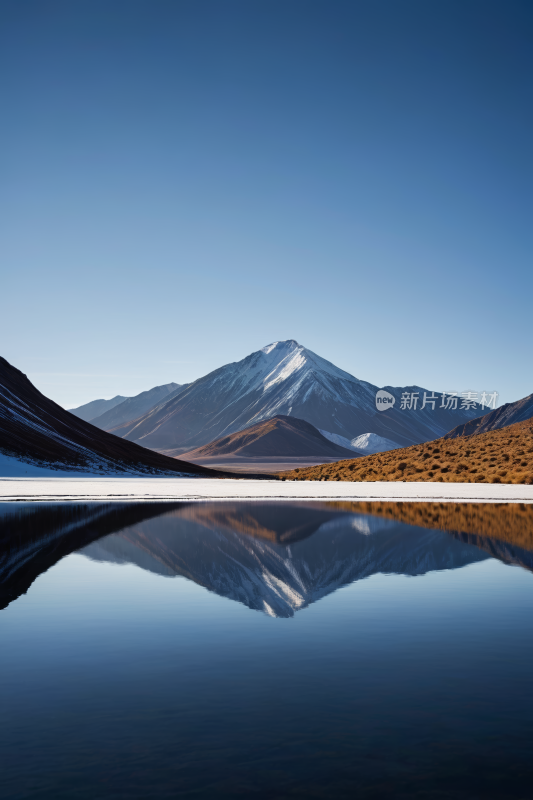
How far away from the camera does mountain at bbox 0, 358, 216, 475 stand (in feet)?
256

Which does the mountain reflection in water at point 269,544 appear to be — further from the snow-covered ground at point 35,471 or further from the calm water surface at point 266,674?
the snow-covered ground at point 35,471

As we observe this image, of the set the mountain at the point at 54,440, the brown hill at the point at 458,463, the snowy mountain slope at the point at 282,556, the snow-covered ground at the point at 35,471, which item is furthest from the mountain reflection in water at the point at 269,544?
the mountain at the point at 54,440

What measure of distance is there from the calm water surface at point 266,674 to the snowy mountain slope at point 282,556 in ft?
0.29

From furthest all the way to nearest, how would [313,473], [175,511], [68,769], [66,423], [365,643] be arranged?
1. [66,423]
2. [313,473]
3. [175,511]
4. [365,643]
5. [68,769]

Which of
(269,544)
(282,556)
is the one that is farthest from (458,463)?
(282,556)

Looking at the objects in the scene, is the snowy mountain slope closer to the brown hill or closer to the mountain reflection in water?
the mountain reflection in water

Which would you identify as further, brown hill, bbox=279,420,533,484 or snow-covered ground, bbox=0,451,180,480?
snow-covered ground, bbox=0,451,180,480

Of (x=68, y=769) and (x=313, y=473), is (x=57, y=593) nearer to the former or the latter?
(x=68, y=769)

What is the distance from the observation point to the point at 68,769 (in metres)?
4.73

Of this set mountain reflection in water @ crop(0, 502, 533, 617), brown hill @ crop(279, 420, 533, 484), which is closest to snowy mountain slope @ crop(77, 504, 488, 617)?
mountain reflection in water @ crop(0, 502, 533, 617)

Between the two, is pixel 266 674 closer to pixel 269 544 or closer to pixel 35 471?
pixel 269 544

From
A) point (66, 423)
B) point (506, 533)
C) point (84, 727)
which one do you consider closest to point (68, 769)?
point (84, 727)

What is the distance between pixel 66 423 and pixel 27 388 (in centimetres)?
866

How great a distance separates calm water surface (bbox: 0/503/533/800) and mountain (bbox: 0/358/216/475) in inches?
2605
